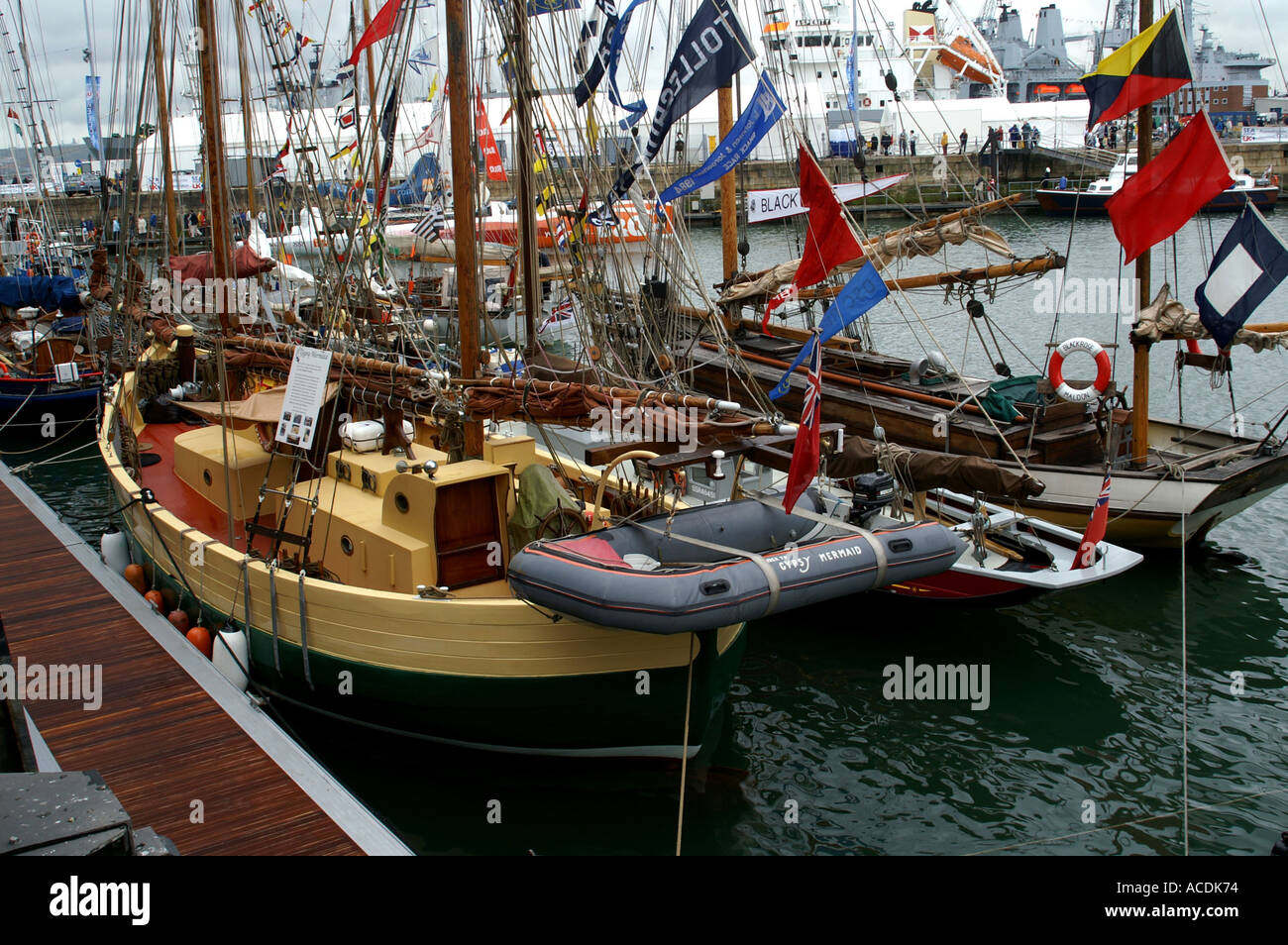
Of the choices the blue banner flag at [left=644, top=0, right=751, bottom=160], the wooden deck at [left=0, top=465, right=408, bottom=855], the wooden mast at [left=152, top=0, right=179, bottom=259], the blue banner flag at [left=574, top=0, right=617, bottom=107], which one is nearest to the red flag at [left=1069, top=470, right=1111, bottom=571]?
the blue banner flag at [left=644, top=0, right=751, bottom=160]

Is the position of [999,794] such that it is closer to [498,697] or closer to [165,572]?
[498,697]

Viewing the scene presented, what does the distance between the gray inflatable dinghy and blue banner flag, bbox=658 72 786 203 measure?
16.8 feet

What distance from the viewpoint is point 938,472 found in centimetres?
1366

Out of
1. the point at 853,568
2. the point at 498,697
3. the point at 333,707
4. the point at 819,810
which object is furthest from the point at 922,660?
the point at 333,707

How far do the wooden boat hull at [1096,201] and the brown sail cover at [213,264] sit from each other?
48386 mm

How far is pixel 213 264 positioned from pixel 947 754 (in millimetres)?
13903

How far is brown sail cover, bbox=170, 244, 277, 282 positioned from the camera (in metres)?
17.6

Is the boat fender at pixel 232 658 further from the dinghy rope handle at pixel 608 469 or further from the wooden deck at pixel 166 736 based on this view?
the dinghy rope handle at pixel 608 469

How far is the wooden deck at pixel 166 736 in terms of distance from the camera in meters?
8.31

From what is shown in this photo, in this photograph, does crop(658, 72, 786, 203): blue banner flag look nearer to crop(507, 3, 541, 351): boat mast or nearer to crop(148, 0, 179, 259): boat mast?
crop(507, 3, 541, 351): boat mast

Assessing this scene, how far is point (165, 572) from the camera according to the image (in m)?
13.4

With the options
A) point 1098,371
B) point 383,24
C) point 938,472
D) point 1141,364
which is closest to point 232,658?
point 383,24

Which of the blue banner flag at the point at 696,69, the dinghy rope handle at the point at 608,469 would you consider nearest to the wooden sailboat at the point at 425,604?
the dinghy rope handle at the point at 608,469
